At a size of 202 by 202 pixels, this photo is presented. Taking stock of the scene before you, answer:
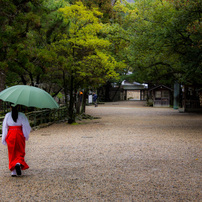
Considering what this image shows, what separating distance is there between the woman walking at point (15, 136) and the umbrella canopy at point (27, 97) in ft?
1.14

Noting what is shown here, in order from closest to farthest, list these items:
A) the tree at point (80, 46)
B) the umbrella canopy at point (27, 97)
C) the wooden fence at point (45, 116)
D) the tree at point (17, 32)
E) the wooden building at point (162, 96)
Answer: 1. the umbrella canopy at point (27, 97)
2. the tree at point (17, 32)
3. the wooden fence at point (45, 116)
4. the tree at point (80, 46)
5. the wooden building at point (162, 96)

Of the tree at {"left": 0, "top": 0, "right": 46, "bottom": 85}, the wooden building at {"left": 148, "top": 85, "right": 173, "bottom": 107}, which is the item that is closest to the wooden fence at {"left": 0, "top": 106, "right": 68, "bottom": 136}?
the tree at {"left": 0, "top": 0, "right": 46, "bottom": 85}

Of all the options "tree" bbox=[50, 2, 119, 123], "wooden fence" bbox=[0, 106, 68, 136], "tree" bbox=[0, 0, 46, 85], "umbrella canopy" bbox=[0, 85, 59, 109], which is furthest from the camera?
"tree" bbox=[50, 2, 119, 123]

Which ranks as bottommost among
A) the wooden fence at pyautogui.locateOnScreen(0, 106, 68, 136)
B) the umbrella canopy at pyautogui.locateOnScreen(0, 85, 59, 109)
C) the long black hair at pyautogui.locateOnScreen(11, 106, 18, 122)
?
the wooden fence at pyautogui.locateOnScreen(0, 106, 68, 136)

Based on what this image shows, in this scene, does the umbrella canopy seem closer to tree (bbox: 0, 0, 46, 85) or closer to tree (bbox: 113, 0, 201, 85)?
tree (bbox: 0, 0, 46, 85)

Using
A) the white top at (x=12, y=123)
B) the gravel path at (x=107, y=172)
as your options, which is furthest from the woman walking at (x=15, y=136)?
the gravel path at (x=107, y=172)

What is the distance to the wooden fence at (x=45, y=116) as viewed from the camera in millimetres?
14461


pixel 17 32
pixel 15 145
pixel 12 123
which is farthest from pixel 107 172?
pixel 17 32

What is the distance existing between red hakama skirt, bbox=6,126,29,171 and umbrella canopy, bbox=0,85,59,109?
2.13ft

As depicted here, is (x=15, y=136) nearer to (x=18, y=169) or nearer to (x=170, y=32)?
(x=18, y=169)

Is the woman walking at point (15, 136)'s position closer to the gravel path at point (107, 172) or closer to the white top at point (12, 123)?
the white top at point (12, 123)

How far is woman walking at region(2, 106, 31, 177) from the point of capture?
18.6ft

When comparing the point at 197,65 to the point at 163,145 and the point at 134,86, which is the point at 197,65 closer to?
the point at 163,145

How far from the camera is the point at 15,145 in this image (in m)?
5.69
